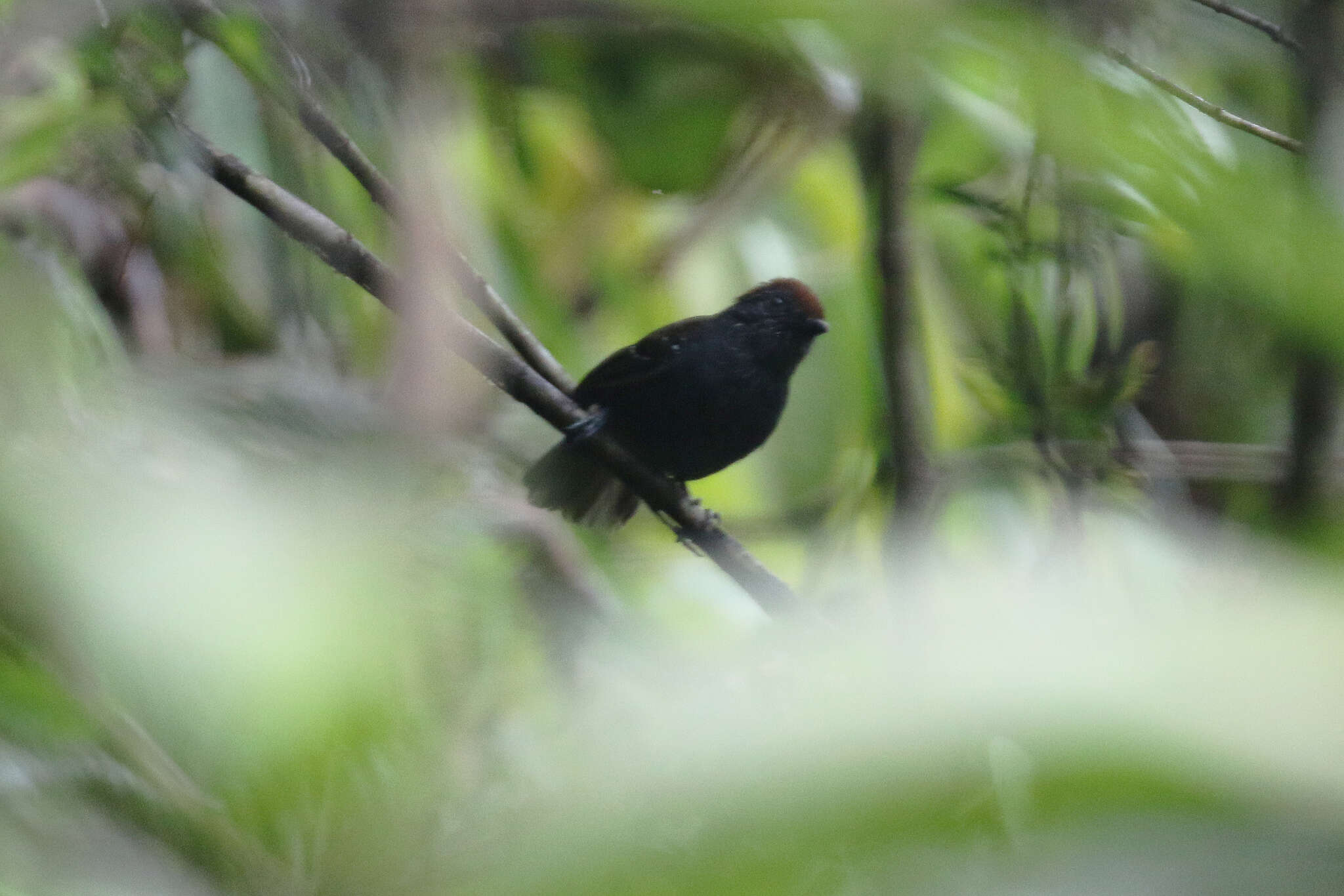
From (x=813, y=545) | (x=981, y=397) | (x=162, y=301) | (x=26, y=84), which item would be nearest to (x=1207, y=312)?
(x=981, y=397)

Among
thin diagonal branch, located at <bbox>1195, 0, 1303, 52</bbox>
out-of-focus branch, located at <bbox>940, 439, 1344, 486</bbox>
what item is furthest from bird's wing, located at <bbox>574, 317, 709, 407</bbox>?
thin diagonal branch, located at <bbox>1195, 0, 1303, 52</bbox>

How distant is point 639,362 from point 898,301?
100cm

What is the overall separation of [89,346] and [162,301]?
1.13m

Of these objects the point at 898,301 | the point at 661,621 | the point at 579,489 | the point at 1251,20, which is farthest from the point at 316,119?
the point at 579,489

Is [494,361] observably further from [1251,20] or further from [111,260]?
[111,260]

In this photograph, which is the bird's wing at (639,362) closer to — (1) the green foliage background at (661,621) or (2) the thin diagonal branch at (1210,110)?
(1) the green foliage background at (661,621)

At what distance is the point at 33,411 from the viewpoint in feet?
2.05

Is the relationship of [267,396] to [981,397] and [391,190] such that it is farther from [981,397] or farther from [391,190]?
[981,397]

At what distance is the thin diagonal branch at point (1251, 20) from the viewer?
0.50m

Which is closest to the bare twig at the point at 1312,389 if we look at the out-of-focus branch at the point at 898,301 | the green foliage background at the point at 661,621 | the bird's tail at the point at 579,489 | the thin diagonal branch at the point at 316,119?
the green foliage background at the point at 661,621

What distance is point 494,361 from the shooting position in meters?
1.12

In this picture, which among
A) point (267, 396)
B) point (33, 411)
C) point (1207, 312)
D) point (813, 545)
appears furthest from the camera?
point (813, 545)

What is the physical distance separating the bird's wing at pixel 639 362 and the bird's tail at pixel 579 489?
11cm

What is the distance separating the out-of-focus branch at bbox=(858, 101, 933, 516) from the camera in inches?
40.0
